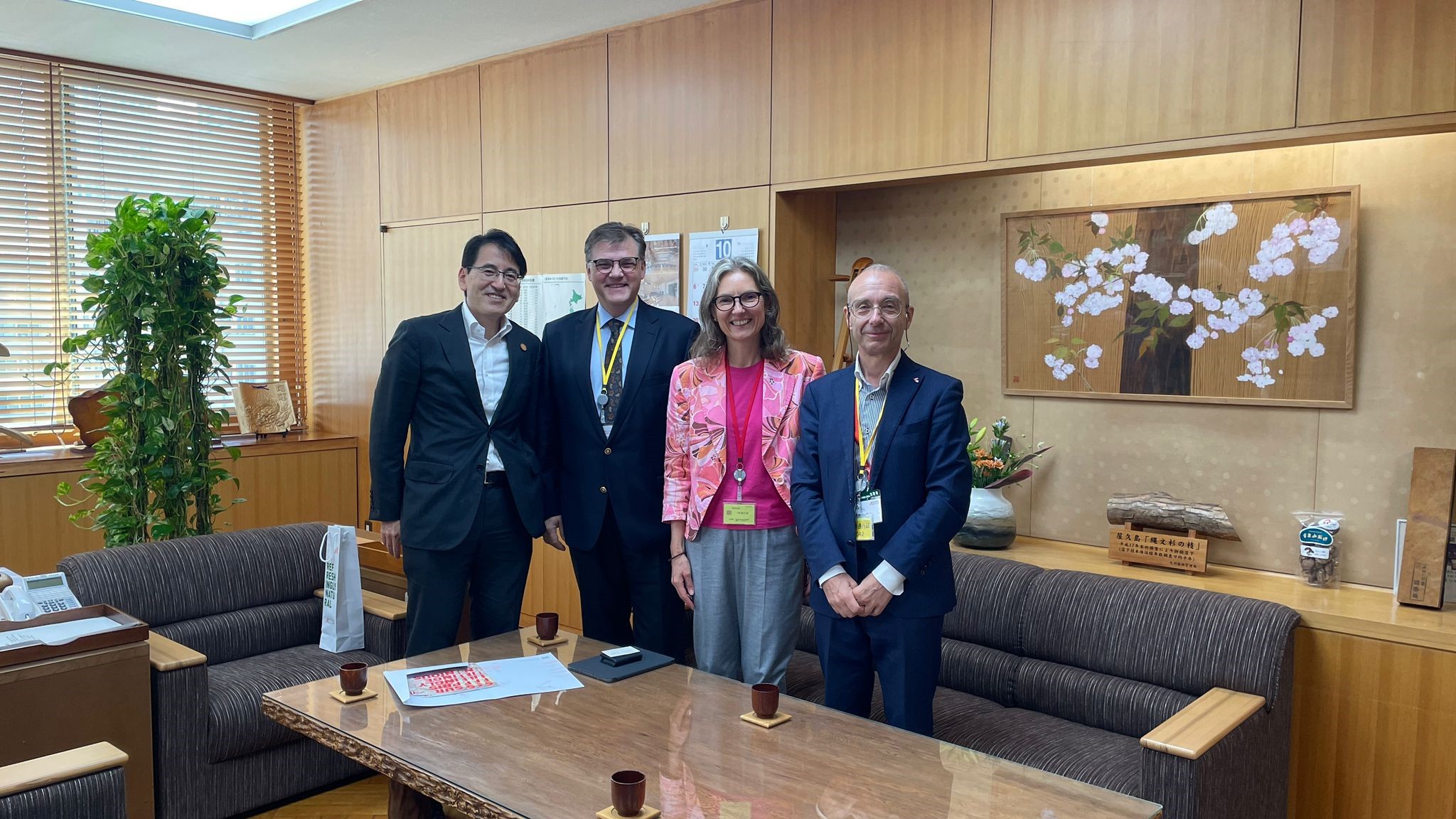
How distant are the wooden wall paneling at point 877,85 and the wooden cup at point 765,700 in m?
2.19

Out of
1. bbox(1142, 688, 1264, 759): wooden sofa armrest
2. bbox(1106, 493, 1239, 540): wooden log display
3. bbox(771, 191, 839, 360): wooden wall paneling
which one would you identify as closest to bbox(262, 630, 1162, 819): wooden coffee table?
bbox(1142, 688, 1264, 759): wooden sofa armrest

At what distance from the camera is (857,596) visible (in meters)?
2.54

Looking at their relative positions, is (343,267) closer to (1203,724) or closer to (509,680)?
(509,680)

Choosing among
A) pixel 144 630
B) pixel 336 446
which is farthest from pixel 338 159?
pixel 144 630

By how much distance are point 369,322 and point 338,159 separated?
108 centimetres

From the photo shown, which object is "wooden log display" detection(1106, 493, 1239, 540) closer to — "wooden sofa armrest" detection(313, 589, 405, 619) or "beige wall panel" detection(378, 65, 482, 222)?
"wooden sofa armrest" detection(313, 589, 405, 619)

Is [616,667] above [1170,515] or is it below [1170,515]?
below

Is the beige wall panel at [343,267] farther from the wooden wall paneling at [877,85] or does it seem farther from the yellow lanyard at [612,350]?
the yellow lanyard at [612,350]

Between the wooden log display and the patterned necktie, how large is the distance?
1827 millimetres

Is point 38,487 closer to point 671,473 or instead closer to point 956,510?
point 671,473

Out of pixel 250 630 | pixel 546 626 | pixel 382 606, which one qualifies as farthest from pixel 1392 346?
pixel 250 630

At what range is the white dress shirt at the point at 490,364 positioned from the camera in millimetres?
3166

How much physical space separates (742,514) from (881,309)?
69 cm

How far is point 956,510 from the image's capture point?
2.53 metres
